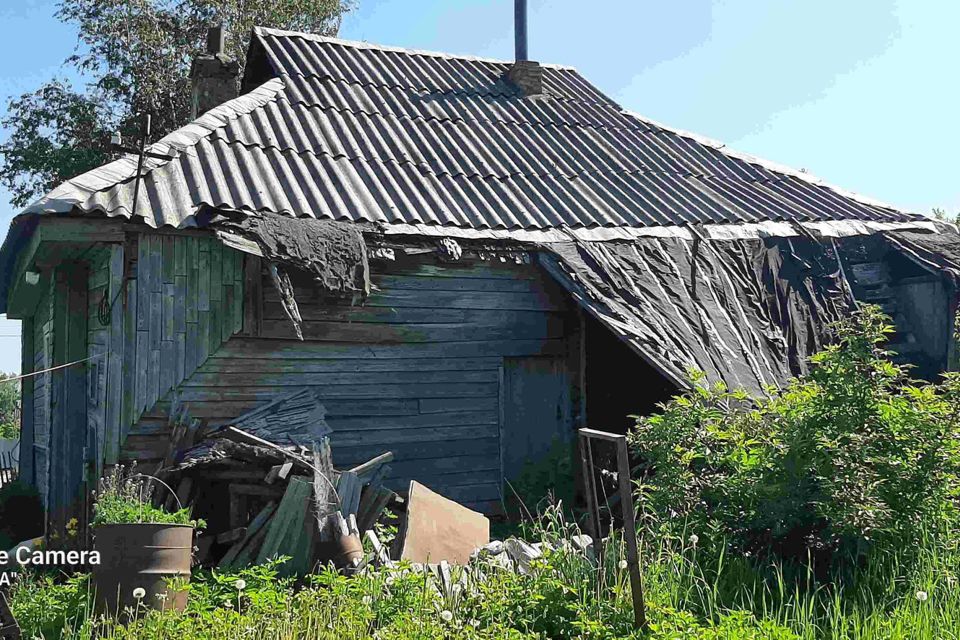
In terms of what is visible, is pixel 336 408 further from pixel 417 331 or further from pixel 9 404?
pixel 9 404

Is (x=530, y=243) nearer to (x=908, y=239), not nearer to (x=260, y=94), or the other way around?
(x=260, y=94)

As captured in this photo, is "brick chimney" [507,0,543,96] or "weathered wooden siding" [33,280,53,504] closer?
"weathered wooden siding" [33,280,53,504]

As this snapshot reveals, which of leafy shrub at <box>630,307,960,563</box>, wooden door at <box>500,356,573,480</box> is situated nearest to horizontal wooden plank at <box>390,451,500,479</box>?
wooden door at <box>500,356,573,480</box>

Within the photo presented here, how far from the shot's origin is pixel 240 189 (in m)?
8.89

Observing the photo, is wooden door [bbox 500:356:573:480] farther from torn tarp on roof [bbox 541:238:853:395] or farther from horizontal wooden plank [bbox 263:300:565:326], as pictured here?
torn tarp on roof [bbox 541:238:853:395]

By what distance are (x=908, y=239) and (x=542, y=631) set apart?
877 cm

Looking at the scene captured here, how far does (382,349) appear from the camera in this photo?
31.2 ft

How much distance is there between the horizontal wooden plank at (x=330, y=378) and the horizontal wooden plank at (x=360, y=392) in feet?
0.13

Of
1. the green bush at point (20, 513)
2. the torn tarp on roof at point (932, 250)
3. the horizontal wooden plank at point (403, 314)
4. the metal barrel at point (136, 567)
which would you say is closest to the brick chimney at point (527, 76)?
the horizontal wooden plank at point (403, 314)

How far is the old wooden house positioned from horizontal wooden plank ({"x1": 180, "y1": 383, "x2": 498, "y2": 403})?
0.02 meters

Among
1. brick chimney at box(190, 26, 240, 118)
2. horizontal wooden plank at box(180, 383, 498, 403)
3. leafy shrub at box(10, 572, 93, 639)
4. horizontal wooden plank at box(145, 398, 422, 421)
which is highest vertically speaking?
brick chimney at box(190, 26, 240, 118)

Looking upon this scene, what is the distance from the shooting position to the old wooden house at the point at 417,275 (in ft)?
27.8

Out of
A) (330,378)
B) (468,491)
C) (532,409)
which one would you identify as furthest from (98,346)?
(532,409)

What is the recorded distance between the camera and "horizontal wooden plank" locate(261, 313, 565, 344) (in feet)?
29.7
